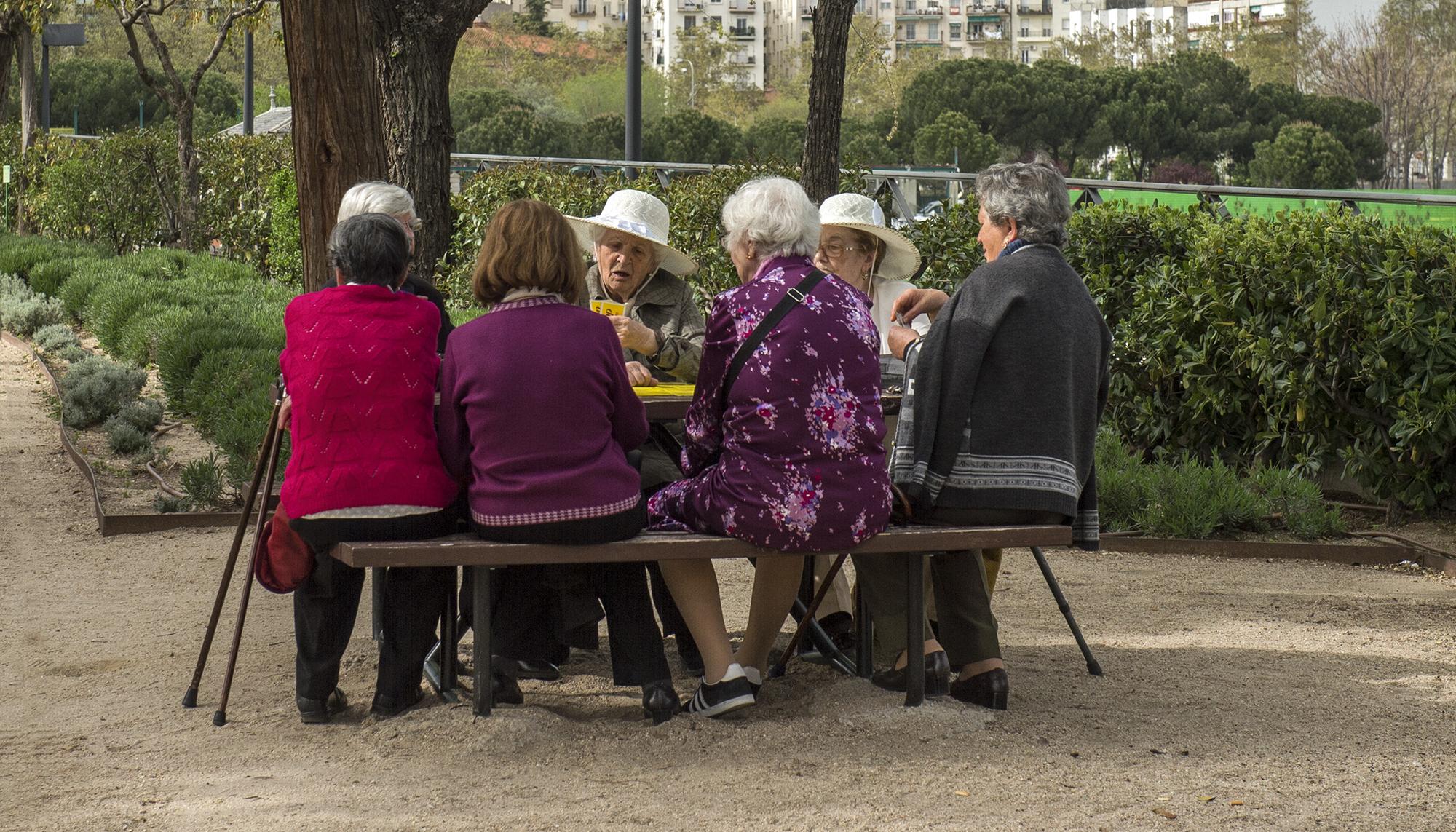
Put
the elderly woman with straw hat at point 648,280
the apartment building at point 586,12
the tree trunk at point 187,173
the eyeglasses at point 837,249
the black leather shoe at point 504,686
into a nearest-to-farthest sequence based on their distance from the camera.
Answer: the black leather shoe at point 504,686
the elderly woman with straw hat at point 648,280
the eyeglasses at point 837,249
the tree trunk at point 187,173
the apartment building at point 586,12

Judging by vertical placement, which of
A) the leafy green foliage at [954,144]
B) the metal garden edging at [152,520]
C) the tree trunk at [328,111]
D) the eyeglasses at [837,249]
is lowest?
the metal garden edging at [152,520]

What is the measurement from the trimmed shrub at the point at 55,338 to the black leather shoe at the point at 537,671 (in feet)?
27.6

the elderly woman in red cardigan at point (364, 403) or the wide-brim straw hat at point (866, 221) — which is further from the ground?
the wide-brim straw hat at point (866, 221)

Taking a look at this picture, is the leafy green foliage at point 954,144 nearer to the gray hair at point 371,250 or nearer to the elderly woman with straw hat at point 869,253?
the elderly woman with straw hat at point 869,253

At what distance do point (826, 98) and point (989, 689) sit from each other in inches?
204

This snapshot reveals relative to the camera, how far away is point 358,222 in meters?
3.99

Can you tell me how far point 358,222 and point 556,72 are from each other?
4357 inches

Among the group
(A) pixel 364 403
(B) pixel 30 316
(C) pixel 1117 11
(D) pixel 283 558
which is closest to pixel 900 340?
(A) pixel 364 403

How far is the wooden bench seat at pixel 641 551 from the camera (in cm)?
375

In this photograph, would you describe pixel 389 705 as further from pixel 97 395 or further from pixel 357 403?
pixel 97 395

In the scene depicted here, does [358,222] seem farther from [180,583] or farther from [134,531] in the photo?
[134,531]

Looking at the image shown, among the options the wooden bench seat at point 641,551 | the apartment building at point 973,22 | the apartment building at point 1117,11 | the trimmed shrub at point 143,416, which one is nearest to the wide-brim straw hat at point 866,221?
the wooden bench seat at point 641,551

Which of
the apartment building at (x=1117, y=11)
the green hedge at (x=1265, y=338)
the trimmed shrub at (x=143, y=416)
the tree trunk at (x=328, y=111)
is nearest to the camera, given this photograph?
the tree trunk at (x=328, y=111)

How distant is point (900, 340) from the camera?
15.7 feet
